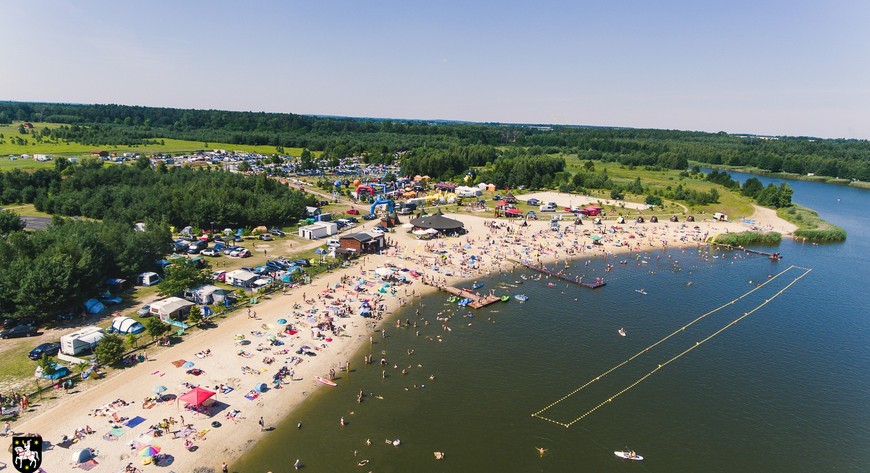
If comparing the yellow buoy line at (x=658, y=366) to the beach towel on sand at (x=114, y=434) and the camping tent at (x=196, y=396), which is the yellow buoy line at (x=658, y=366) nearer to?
the camping tent at (x=196, y=396)

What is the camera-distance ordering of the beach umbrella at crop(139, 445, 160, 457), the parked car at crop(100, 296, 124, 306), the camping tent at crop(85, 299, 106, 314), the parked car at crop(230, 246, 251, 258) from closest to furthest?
the beach umbrella at crop(139, 445, 160, 457) < the camping tent at crop(85, 299, 106, 314) < the parked car at crop(100, 296, 124, 306) < the parked car at crop(230, 246, 251, 258)

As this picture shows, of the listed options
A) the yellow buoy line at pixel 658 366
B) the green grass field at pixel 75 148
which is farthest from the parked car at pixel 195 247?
the green grass field at pixel 75 148

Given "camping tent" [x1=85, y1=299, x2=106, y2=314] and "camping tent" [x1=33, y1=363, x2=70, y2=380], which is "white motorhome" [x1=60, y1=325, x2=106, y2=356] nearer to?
"camping tent" [x1=33, y1=363, x2=70, y2=380]

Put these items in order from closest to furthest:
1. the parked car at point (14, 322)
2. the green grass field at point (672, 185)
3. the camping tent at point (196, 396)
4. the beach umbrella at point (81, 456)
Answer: the beach umbrella at point (81, 456) → the camping tent at point (196, 396) → the parked car at point (14, 322) → the green grass field at point (672, 185)

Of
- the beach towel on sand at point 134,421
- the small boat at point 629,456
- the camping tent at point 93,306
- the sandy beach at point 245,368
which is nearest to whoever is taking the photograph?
the sandy beach at point 245,368

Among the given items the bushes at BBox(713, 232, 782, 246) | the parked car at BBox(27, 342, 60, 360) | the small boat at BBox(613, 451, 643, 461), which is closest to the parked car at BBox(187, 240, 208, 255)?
the parked car at BBox(27, 342, 60, 360)

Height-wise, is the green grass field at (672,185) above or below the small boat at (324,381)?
above

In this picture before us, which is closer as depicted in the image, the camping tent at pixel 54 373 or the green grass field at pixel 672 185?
the camping tent at pixel 54 373
